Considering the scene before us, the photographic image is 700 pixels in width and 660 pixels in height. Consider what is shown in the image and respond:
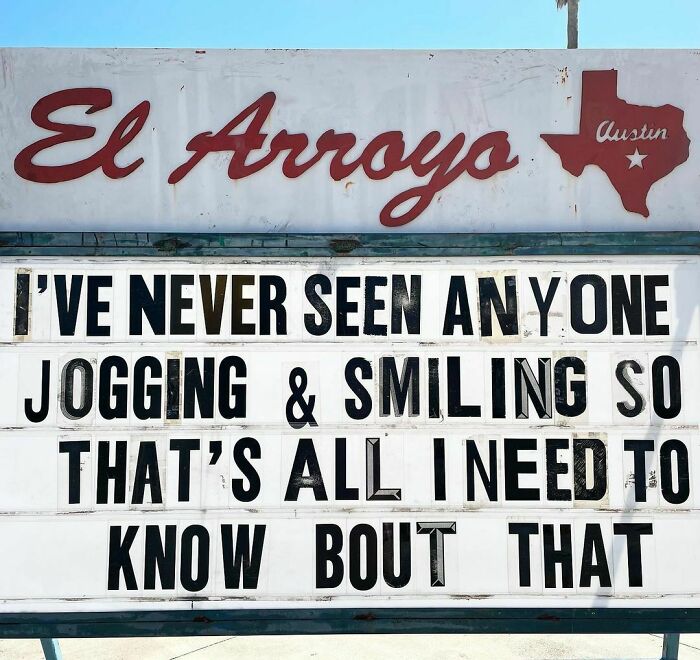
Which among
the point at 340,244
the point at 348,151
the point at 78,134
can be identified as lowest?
the point at 340,244

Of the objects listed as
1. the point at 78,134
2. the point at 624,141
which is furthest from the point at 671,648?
the point at 78,134

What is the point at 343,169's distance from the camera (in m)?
4.87

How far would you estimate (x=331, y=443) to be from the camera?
15.3 ft

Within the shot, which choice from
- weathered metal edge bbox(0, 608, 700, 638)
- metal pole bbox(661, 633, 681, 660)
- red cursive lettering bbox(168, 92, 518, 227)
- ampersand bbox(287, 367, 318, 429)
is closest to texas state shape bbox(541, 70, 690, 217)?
red cursive lettering bbox(168, 92, 518, 227)

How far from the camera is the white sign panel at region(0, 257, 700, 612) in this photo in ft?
15.2

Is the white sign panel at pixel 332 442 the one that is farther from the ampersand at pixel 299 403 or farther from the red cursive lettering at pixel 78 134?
the red cursive lettering at pixel 78 134

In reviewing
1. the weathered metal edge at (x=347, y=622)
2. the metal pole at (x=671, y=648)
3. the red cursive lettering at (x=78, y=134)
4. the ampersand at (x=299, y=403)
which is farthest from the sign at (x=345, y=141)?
the metal pole at (x=671, y=648)

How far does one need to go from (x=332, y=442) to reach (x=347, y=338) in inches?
27.8

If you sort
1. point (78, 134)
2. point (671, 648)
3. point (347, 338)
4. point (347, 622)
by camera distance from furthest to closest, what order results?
point (671, 648), point (78, 134), point (347, 338), point (347, 622)

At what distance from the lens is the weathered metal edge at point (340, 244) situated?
475cm

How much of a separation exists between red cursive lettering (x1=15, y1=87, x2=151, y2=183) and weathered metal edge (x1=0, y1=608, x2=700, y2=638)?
2.98 m

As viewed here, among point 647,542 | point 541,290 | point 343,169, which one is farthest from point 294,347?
point 647,542

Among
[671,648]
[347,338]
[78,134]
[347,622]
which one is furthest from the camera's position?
[671,648]

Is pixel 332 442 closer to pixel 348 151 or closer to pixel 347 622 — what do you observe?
pixel 347 622
